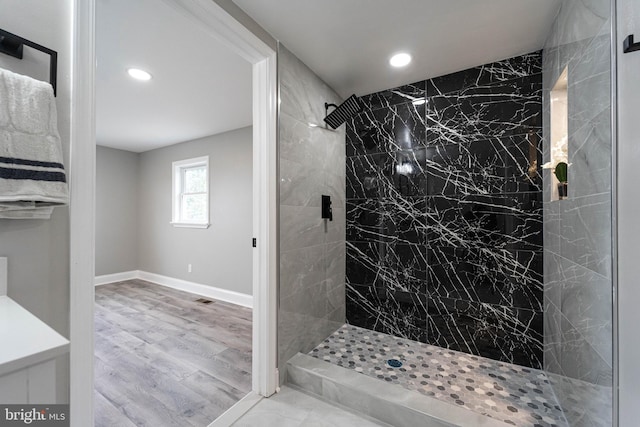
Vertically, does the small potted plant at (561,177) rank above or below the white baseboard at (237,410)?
above

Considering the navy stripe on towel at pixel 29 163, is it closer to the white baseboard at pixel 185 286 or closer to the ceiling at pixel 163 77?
the ceiling at pixel 163 77

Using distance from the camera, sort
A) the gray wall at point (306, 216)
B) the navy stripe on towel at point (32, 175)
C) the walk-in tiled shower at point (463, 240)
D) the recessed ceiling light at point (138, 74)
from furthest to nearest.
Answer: the recessed ceiling light at point (138, 74)
the gray wall at point (306, 216)
the walk-in tiled shower at point (463, 240)
the navy stripe on towel at point (32, 175)

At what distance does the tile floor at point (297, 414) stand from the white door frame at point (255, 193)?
0.38 ft

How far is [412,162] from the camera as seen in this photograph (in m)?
2.49

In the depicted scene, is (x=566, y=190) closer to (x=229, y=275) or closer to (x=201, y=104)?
(x=201, y=104)

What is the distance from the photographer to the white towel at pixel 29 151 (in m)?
0.73

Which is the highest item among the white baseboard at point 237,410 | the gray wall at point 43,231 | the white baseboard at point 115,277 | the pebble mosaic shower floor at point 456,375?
the gray wall at point 43,231

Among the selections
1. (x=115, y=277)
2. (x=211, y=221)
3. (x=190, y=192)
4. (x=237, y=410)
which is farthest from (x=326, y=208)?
(x=115, y=277)

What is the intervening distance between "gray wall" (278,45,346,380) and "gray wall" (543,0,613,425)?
1.64 m

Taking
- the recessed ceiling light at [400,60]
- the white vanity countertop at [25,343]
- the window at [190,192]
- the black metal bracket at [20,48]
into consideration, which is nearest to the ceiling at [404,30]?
the recessed ceiling light at [400,60]

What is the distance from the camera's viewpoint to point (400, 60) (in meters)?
2.13

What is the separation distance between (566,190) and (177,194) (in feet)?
15.9

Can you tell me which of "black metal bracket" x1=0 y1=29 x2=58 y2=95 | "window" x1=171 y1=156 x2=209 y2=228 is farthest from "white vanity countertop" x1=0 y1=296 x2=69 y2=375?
"window" x1=171 y1=156 x2=209 y2=228

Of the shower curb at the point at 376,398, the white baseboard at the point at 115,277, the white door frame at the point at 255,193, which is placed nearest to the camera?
the white door frame at the point at 255,193
